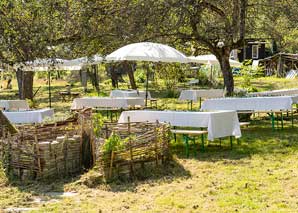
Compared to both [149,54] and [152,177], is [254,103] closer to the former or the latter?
[149,54]

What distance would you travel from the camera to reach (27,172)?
24.2 feet

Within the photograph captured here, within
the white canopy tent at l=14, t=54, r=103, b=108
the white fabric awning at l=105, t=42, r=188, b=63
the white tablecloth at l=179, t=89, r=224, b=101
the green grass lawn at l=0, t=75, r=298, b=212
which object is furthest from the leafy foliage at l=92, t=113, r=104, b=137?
the white tablecloth at l=179, t=89, r=224, b=101

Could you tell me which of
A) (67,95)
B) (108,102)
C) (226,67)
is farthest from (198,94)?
(67,95)

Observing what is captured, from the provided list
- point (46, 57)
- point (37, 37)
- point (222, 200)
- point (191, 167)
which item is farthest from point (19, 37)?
point (222, 200)

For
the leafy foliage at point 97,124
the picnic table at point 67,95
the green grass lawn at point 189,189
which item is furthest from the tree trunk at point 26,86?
the green grass lawn at point 189,189

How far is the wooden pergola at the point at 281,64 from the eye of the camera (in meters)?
40.2

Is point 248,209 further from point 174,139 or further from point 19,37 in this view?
point 19,37

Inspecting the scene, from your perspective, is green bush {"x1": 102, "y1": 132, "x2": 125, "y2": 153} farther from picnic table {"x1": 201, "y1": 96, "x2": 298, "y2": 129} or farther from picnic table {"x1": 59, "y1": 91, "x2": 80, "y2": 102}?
picnic table {"x1": 59, "y1": 91, "x2": 80, "y2": 102}

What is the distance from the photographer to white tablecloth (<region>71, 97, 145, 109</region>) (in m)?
15.1

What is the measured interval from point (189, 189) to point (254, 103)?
5.92m

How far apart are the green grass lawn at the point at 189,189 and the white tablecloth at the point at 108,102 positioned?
6242 mm

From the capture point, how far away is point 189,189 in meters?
6.55

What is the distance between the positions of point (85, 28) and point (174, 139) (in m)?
4.57

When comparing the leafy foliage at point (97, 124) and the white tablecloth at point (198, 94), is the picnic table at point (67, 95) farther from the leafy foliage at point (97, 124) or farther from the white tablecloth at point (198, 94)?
the leafy foliage at point (97, 124)
